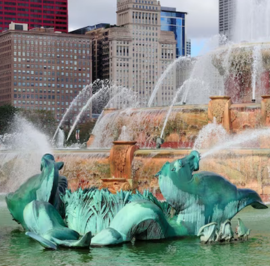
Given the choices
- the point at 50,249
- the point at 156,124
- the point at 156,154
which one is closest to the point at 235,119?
the point at 156,124

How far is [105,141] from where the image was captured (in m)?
38.0

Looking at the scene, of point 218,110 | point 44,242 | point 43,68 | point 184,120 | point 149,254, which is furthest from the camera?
point 43,68

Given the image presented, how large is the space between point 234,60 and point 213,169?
13512 millimetres

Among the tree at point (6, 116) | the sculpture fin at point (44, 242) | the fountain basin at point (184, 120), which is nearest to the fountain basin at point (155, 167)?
the fountain basin at point (184, 120)

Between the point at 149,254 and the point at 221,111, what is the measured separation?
59.2 ft

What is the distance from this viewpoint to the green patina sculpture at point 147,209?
1598 cm

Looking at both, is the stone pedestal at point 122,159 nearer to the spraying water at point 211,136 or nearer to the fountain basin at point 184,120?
the spraying water at point 211,136

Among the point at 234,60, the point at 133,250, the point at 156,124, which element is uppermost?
the point at 234,60

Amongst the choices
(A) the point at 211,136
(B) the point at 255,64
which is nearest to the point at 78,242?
(A) the point at 211,136

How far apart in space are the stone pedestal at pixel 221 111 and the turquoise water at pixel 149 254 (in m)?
15.4

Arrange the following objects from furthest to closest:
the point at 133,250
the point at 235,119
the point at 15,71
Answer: the point at 15,71, the point at 235,119, the point at 133,250

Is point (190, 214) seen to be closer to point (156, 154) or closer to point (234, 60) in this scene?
point (156, 154)

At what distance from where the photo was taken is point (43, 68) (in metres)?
192

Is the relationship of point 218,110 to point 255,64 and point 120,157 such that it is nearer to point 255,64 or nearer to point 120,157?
point 120,157
